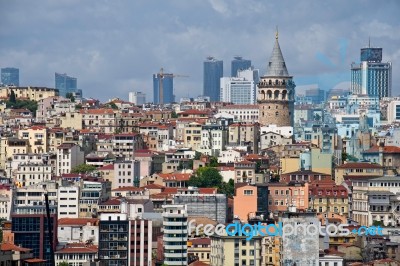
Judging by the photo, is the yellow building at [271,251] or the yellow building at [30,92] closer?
the yellow building at [271,251]

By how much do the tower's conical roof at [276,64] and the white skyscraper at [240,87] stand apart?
55099 millimetres

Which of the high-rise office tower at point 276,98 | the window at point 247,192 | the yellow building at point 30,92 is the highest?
the yellow building at point 30,92

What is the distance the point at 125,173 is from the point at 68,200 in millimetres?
7071

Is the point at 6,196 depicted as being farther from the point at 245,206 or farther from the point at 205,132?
the point at 205,132

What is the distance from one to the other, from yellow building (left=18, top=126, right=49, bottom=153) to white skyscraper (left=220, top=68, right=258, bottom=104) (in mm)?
66248

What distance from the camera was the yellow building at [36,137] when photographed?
78.0 metres

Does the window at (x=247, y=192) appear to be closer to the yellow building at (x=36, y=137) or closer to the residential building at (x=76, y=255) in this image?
the residential building at (x=76, y=255)

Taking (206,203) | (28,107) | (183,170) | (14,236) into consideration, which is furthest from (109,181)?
(28,107)

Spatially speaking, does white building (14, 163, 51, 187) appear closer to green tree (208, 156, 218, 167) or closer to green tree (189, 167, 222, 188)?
green tree (189, 167, 222, 188)

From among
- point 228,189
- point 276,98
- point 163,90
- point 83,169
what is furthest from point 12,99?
point 163,90

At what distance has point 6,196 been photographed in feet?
215

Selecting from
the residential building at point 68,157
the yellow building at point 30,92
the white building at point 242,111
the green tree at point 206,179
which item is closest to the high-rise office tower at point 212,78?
the white building at point 242,111

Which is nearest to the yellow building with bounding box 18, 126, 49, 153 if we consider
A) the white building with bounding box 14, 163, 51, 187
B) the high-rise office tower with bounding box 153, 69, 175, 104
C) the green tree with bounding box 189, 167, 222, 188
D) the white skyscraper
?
the white building with bounding box 14, 163, 51, 187

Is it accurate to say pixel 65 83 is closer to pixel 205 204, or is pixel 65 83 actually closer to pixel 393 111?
pixel 393 111
